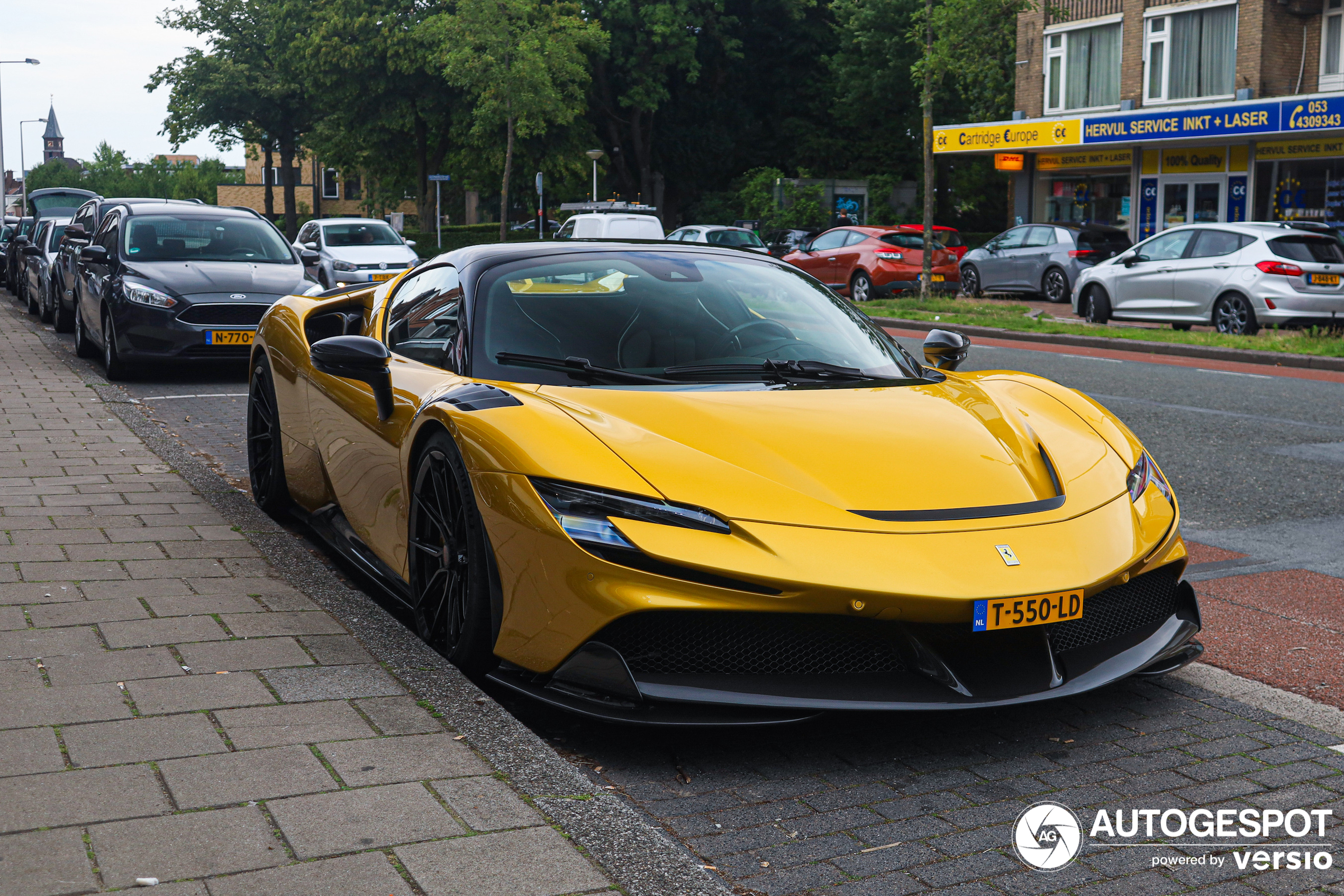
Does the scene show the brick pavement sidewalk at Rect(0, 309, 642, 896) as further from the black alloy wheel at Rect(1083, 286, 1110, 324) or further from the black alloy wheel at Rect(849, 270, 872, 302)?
the black alloy wheel at Rect(849, 270, 872, 302)

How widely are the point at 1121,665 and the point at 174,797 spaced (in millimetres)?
2344

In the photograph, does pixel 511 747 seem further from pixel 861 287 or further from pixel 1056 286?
pixel 1056 286

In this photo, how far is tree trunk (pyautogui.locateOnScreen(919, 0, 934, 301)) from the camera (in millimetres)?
24453

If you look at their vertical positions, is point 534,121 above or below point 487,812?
above

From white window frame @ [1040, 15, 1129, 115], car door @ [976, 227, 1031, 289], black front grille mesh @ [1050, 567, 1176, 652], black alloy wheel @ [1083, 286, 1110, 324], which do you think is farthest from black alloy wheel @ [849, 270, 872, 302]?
black front grille mesh @ [1050, 567, 1176, 652]

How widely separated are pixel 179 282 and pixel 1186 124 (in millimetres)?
22218

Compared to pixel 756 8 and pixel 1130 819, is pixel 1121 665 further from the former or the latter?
pixel 756 8

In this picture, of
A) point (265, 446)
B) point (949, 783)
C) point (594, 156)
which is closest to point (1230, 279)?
point (265, 446)

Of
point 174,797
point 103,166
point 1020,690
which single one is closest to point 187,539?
point 174,797

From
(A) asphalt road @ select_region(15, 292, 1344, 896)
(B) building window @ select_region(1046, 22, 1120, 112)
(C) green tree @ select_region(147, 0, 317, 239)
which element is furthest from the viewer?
(C) green tree @ select_region(147, 0, 317, 239)

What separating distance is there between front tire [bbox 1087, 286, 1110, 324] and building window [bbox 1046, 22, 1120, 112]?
43.0 ft

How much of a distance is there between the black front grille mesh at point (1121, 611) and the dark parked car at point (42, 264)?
17030mm

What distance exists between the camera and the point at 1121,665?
11.8ft

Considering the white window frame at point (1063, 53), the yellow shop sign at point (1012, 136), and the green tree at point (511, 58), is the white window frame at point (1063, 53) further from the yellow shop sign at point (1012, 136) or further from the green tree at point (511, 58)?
the green tree at point (511, 58)
